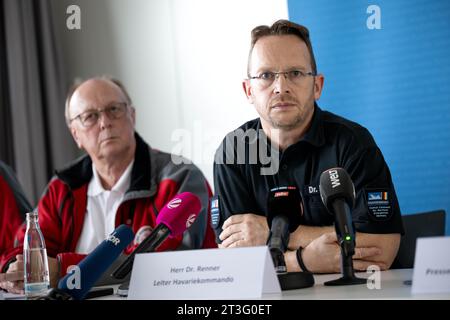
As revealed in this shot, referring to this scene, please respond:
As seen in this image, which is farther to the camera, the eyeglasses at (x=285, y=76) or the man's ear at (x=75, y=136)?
the man's ear at (x=75, y=136)

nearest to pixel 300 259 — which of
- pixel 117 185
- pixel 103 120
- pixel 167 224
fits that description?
pixel 167 224

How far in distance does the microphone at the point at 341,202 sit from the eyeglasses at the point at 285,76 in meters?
0.54

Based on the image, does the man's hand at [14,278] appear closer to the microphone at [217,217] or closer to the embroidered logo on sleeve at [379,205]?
the microphone at [217,217]

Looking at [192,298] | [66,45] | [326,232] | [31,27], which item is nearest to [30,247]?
[192,298]

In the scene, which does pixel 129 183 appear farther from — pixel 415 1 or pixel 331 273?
pixel 415 1

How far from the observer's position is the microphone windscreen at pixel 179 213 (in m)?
1.36

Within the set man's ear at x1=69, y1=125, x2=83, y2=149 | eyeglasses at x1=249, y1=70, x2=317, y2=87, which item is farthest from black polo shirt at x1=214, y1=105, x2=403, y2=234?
man's ear at x1=69, y1=125, x2=83, y2=149

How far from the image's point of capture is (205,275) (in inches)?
46.3

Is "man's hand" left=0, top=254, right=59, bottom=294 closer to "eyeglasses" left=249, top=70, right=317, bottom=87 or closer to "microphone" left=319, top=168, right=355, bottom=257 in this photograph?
"eyeglasses" left=249, top=70, right=317, bottom=87

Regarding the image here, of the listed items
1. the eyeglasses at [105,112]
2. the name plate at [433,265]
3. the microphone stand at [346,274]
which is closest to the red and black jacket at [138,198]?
the eyeglasses at [105,112]

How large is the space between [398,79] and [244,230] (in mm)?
580

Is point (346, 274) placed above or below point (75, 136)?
below

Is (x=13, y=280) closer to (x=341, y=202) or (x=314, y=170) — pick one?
(x=314, y=170)

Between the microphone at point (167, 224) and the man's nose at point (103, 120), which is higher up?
the man's nose at point (103, 120)
